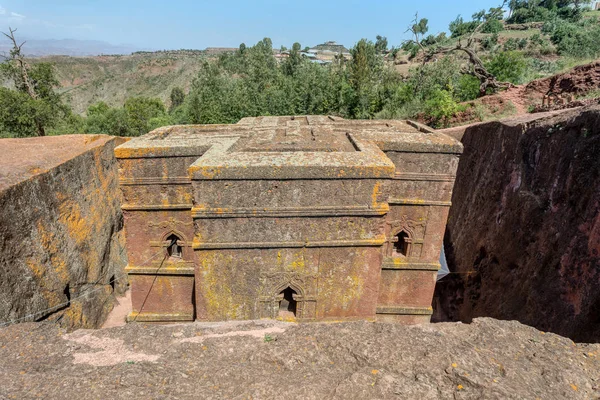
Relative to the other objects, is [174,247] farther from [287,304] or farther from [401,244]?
[401,244]

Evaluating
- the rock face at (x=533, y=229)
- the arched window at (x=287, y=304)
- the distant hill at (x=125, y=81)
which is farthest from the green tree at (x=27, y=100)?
the distant hill at (x=125, y=81)

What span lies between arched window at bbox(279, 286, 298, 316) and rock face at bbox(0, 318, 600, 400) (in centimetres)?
210

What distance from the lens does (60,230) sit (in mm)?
7941

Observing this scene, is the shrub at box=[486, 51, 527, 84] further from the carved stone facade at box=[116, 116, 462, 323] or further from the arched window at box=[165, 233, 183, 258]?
the arched window at box=[165, 233, 183, 258]

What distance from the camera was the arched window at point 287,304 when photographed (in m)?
5.85

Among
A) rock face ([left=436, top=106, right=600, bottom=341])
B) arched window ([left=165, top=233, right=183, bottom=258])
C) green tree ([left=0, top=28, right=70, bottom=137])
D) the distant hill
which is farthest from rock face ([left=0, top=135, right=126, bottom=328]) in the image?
the distant hill

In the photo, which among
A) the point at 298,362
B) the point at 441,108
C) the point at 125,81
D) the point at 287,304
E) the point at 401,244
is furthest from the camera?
Result: the point at 125,81

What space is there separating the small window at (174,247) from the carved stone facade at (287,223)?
0.03 m

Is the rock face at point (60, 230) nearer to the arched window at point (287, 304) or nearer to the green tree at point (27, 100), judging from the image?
the arched window at point (287, 304)

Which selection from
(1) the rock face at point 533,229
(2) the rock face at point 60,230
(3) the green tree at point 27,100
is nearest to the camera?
(1) the rock face at point 533,229

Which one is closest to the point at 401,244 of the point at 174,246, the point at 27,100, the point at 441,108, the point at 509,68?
the point at 174,246

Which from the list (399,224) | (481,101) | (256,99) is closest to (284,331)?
(399,224)

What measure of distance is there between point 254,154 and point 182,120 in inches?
855

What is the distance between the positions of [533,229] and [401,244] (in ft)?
10.1
